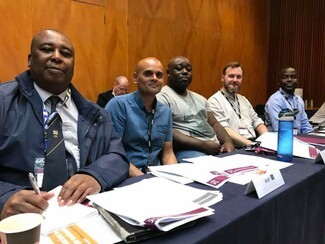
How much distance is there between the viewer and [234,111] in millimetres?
2984

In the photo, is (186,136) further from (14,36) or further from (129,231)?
(14,36)

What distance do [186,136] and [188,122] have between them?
0.17 m

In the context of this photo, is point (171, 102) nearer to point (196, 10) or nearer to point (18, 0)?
point (18, 0)

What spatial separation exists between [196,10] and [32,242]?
524 centimetres

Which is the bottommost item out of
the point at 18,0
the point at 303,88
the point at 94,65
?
the point at 303,88

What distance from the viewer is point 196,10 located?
208 inches

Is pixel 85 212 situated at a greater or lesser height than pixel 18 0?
lesser

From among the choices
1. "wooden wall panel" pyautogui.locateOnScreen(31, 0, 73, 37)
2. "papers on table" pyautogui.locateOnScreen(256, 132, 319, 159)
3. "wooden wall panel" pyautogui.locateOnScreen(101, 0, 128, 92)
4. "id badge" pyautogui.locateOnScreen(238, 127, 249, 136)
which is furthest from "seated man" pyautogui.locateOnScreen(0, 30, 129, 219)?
"wooden wall panel" pyautogui.locateOnScreen(101, 0, 128, 92)

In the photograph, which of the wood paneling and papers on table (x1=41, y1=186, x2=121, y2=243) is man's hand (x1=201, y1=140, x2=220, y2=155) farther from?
the wood paneling

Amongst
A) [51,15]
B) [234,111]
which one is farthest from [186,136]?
[51,15]

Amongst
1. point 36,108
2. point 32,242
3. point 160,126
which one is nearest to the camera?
point 32,242

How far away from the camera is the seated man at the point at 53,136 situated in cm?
105

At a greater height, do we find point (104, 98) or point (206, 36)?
point (206, 36)

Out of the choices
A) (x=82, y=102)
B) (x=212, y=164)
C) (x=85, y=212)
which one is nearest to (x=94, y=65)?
(x=82, y=102)
